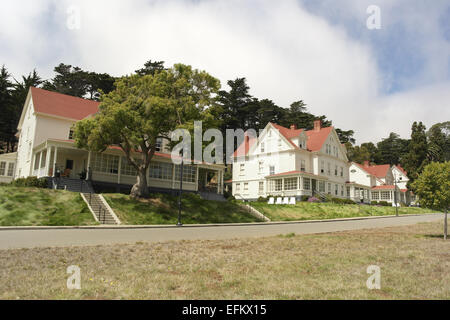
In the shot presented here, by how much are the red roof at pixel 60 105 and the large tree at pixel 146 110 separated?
8.37 meters

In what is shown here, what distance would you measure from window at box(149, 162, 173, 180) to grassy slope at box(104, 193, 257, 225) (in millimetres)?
5417

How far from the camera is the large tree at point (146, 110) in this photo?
23078 millimetres

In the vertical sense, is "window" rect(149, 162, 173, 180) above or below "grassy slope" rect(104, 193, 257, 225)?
above

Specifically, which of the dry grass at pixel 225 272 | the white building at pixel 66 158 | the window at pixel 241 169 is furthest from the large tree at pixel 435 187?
the window at pixel 241 169

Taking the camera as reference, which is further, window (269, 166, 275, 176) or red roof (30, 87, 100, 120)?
window (269, 166, 275, 176)

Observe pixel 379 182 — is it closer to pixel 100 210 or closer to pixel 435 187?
pixel 435 187

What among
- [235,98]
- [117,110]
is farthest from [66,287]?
[235,98]

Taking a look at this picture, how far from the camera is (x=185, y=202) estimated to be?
26906 millimetres

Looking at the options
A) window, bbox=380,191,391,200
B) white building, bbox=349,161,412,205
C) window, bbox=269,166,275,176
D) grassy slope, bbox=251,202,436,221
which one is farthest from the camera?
window, bbox=380,191,391,200

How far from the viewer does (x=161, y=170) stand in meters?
33.4

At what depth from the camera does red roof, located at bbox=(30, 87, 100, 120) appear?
31797 mm

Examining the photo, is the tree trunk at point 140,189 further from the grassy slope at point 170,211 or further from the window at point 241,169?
the window at point 241,169

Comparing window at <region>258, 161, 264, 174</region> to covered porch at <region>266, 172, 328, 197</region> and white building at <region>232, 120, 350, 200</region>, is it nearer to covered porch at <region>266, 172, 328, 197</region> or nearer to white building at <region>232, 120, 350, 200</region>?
white building at <region>232, 120, 350, 200</region>

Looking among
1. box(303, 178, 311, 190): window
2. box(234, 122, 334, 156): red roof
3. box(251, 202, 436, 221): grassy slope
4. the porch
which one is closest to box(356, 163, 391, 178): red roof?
box(234, 122, 334, 156): red roof
